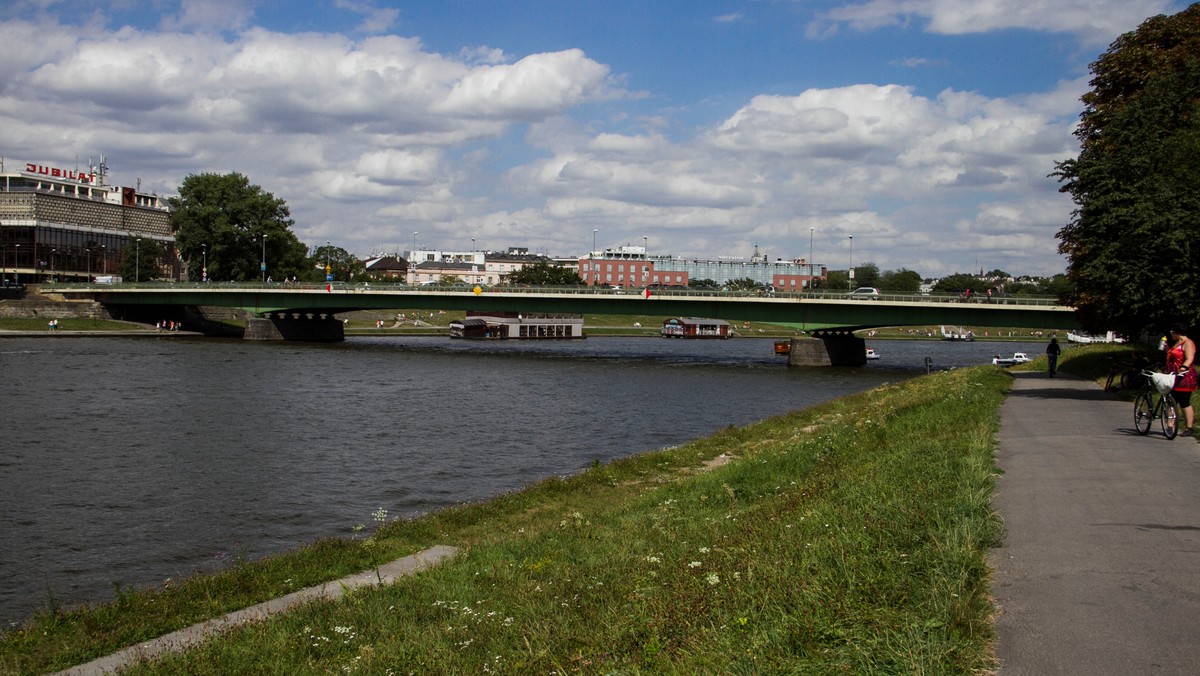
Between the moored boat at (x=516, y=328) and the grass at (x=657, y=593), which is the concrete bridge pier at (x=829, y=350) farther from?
the grass at (x=657, y=593)

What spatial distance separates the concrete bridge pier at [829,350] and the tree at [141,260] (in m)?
105

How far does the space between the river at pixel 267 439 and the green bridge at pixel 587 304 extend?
8.31 metres

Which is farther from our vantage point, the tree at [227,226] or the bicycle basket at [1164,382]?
the tree at [227,226]

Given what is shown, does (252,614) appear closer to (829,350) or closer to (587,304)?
(587,304)

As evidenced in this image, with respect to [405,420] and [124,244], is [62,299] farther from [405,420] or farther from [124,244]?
[405,420]

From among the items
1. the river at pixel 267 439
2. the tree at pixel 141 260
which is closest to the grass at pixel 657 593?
the river at pixel 267 439

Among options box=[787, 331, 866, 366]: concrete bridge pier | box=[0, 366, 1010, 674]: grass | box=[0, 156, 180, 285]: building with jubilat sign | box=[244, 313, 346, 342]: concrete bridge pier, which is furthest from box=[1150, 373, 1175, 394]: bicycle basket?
box=[0, 156, 180, 285]: building with jubilat sign

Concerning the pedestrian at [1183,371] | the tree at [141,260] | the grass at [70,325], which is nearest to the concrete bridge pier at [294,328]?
the grass at [70,325]

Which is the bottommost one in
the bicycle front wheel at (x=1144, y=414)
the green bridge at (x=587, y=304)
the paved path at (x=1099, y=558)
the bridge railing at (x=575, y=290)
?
the paved path at (x=1099, y=558)

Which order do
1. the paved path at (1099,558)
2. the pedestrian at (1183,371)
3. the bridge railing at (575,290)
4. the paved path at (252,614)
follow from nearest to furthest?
the paved path at (1099,558)
the paved path at (252,614)
the pedestrian at (1183,371)
the bridge railing at (575,290)

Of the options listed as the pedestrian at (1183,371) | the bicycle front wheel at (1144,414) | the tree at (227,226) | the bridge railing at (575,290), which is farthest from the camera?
the tree at (227,226)

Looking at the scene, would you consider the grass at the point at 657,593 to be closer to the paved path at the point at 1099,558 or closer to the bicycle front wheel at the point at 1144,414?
the paved path at the point at 1099,558

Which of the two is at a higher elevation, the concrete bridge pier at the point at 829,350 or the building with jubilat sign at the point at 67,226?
the building with jubilat sign at the point at 67,226

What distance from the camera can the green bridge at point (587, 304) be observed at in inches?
3061
